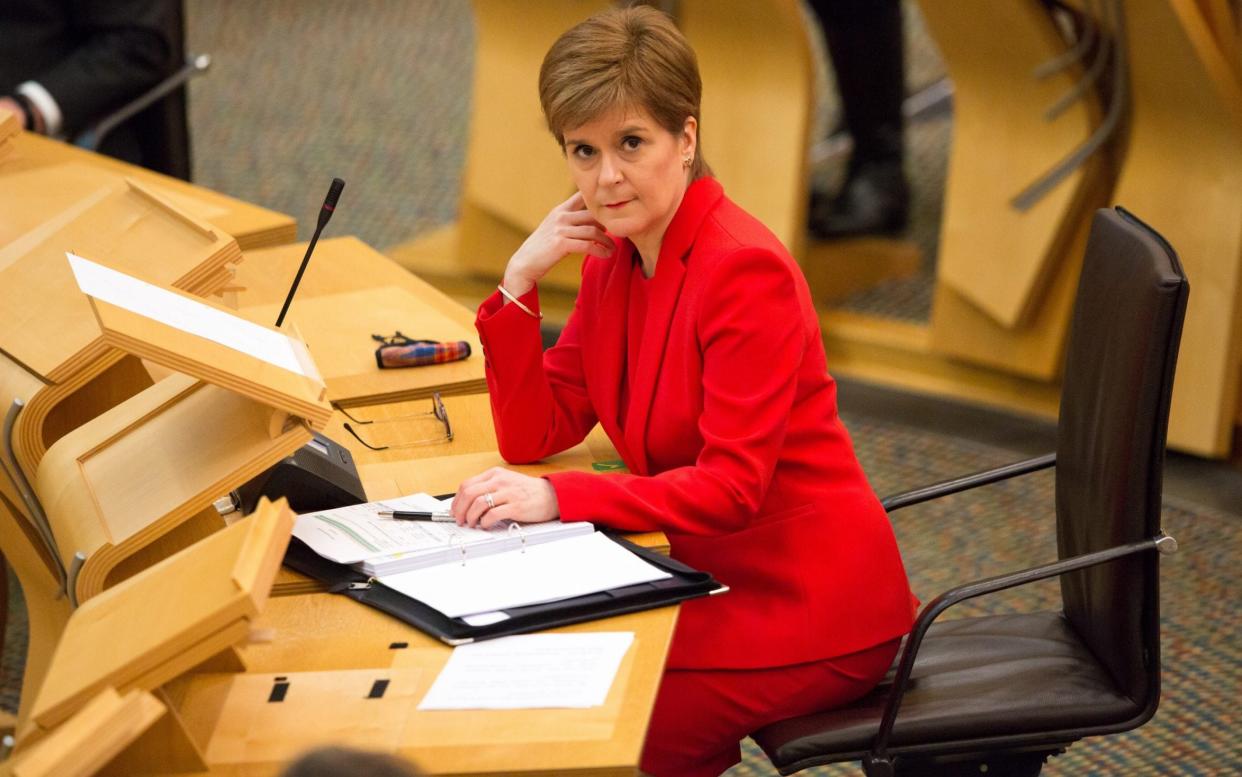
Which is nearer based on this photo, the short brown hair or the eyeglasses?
the short brown hair

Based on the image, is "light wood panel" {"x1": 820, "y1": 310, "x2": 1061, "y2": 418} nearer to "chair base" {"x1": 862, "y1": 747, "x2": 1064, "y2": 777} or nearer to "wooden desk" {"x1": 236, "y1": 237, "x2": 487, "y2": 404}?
"wooden desk" {"x1": 236, "y1": 237, "x2": 487, "y2": 404}

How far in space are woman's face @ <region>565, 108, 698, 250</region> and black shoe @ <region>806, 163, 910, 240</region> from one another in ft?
9.62

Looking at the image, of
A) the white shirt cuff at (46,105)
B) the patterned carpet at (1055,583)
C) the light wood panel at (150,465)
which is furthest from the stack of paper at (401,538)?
the white shirt cuff at (46,105)

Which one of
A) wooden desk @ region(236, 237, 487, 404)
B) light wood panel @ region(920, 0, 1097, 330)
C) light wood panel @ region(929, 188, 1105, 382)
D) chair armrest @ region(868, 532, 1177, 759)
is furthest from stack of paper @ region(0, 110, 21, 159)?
light wood panel @ region(929, 188, 1105, 382)

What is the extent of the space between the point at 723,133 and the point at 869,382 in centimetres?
79

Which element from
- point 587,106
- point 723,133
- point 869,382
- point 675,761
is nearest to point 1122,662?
point 675,761

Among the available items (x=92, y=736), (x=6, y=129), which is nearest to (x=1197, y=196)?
(x=6, y=129)

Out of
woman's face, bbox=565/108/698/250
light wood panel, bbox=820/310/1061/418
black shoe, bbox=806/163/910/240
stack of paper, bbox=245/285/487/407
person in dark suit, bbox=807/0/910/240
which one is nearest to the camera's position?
woman's face, bbox=565/108/698/250

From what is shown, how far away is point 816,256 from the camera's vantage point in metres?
4.70

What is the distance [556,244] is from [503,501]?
15.6 inches

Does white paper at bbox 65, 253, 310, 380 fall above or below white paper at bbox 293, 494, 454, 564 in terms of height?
above

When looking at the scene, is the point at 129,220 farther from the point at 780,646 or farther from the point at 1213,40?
the point at 1213,40

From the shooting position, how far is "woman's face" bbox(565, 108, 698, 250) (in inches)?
74.3

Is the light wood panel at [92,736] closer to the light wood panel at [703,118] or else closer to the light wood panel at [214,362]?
the light wood panel at [214,362]
